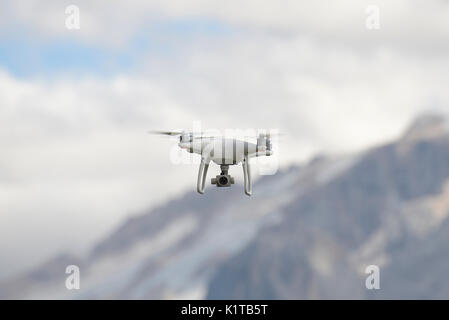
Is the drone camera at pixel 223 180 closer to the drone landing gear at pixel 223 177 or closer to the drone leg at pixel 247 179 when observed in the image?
the drone landing gear at pixel 223 177

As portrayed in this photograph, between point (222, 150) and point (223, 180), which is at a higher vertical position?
point (222, 150)

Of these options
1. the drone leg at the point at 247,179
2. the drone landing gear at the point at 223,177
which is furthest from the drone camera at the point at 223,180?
the drone leg at the point at 247,179

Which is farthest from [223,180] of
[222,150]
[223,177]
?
[222,150]

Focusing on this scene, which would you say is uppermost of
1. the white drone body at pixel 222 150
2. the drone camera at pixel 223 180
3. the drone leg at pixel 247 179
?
the white drone body at pixel 222 150

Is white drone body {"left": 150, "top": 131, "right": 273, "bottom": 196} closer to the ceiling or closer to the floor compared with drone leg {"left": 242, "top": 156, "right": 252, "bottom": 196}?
closer to the ceiling

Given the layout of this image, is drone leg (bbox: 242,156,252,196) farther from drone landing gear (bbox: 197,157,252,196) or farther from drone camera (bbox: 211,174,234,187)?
drone camera (bbox: 211,174,234,187)

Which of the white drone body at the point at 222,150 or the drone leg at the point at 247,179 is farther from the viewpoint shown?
the white drone body at the point at 222,150

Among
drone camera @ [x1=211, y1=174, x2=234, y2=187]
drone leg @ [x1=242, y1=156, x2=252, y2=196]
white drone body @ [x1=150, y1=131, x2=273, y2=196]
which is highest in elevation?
white drone body @ [x1=150, y1=131, x2=273, y2=196]

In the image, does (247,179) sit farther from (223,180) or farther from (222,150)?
(223,180)

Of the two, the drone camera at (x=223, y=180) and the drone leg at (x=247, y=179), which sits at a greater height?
the drone camera at (x=223, y=180)

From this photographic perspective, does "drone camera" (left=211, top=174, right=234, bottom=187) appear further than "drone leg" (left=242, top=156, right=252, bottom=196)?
Yes

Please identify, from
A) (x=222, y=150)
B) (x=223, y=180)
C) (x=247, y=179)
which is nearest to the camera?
(x=247, y=179)

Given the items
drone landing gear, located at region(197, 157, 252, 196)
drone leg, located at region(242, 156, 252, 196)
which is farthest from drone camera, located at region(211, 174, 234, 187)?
drone leg, located at region(242, 156, 252, 196)
